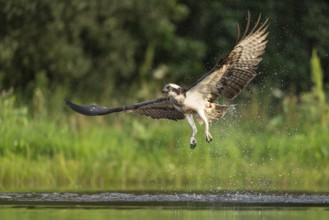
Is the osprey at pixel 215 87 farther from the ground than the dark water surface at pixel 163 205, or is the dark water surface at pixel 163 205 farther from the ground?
the osprey at pixel 215 87

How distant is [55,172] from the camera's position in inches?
646

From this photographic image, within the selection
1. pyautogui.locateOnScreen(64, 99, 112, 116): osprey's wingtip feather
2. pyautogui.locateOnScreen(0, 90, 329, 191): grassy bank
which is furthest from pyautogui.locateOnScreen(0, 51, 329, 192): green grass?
pyautogui.locateOnScreen(64, 99, 112, 116): osprey's wingtip feather

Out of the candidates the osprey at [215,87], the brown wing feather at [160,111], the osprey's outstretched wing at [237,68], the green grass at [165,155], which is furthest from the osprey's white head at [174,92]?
the green grass at [165,155]

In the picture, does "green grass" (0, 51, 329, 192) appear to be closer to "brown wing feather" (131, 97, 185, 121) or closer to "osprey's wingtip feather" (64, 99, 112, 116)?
"brown wing feather" (131, 97, 185, 121)

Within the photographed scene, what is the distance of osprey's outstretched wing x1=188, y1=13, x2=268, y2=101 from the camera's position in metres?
14.1

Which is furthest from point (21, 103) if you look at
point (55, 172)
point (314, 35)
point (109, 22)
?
point (314, 35)

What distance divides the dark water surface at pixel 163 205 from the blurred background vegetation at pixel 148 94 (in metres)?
1.07

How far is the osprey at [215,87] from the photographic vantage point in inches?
554

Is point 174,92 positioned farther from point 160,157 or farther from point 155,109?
point 160,157

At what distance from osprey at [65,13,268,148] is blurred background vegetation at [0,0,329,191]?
159 centimetres

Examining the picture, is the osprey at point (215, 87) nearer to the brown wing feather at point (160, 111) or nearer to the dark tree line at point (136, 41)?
the brown wing feather at point (160, 111)

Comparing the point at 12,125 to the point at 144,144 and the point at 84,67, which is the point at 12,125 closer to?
the point at 144,144

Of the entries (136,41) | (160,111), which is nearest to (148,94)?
(136,41)

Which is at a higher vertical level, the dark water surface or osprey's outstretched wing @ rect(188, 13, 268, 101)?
osprey's outstretched wing @ rect(188, 13, 268, 101)
